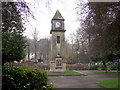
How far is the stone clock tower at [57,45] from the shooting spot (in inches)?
1198

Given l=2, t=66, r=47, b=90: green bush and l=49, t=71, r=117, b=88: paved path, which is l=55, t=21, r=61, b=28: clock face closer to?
l=49, t=71, r=117, b=88: paved path

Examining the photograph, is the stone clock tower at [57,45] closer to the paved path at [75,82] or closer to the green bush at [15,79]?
the paved path at [75,82]

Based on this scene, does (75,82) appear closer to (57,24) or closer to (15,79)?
(15,79)

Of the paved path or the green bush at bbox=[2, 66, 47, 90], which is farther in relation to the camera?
the paved path

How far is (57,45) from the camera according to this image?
3116 cm

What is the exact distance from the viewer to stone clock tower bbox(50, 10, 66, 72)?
99.8ft

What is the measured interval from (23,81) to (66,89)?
4560mm

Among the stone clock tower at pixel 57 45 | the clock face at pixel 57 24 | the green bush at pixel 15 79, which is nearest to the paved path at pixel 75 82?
the green bush at pixel 15 79

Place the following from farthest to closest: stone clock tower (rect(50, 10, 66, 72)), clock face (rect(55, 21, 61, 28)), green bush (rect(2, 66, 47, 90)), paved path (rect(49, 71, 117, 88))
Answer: clock face (rect(55, 21, 61, 28)), stone clock tower (rect(50, 10, 66, 72)), paved path (rect(49, 71, 117, 88)), green bush (rect(2, 66, 47, 90))

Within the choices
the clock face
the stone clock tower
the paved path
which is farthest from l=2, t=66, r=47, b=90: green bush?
the clock face

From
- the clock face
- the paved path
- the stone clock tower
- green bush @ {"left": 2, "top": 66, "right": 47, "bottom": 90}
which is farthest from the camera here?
the clock face

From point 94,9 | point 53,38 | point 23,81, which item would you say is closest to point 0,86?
point 23,81

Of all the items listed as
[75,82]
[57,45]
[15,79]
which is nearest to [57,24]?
[57,45]

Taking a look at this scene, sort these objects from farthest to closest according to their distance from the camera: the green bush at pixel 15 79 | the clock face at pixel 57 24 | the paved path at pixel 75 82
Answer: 1. the clock face at pixel 57 24
2. the paved path at pixel 75 82
3. the green bush at pixel 15 79
